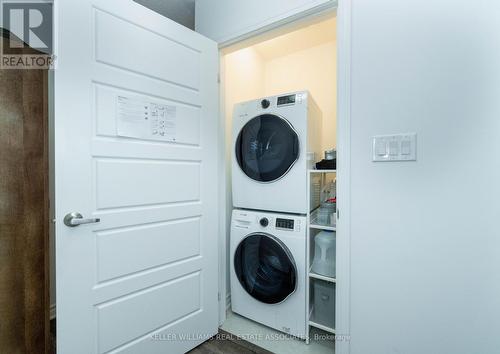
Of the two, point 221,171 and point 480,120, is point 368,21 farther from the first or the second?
point 221,171

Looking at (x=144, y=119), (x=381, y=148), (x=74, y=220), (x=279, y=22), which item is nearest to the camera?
(x=74, y=220)

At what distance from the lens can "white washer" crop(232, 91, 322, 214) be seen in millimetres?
1590

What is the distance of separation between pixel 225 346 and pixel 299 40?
2.75 metres

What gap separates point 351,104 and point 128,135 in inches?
46.4

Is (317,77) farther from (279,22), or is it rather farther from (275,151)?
(275,151)

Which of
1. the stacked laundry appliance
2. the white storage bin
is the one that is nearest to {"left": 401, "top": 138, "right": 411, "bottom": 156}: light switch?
the stacked laundry appliance

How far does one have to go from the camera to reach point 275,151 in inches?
66.6

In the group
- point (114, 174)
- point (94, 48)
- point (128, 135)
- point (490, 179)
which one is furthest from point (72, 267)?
point (490, 179)

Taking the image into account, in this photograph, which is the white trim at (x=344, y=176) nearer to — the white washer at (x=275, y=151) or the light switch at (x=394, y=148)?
the light switch at (x=394, y=148)

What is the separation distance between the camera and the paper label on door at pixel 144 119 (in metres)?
1.20

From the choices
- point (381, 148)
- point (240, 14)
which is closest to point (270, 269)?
point (381, 148)

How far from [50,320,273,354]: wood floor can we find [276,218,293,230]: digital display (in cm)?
81

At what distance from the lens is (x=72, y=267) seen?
1.05 m

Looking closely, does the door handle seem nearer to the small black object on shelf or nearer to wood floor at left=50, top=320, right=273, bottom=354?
wood floor at left=50, top=320, right=273, bottom=354
